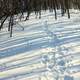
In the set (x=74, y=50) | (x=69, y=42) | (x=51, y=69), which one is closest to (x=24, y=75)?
(x=51, y=69)

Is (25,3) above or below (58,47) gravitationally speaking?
above

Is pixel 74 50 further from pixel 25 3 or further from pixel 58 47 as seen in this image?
pixel 25 3

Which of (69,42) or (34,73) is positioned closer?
(34,73)

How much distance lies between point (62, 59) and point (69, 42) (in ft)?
9.57

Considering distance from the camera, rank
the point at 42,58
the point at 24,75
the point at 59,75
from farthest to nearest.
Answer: the point at 42,58
the point at 24,75
the point at 59,75

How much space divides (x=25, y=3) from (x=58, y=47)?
1687cm

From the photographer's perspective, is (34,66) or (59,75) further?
(34,66)

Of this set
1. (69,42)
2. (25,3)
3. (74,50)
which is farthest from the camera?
(25,3)

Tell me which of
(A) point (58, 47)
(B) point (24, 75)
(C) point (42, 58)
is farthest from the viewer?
Result: (A) point (58, 47)

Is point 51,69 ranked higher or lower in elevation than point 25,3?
lower

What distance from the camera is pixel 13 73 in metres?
6.88

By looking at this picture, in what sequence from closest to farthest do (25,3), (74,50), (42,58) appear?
1. (42,58)
2. (74,50)
3. (25,3)

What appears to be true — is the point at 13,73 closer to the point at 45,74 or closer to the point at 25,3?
the point at 45,74

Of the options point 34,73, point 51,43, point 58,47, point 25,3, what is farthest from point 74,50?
point 25,3
